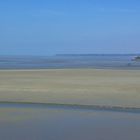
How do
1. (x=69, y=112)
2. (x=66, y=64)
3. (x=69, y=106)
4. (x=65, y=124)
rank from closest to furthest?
(x=65, y=124)
(x=69, y=112)
(x=69, y=106)
(x=66, y=64)

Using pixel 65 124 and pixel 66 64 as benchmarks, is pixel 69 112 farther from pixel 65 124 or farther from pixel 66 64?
pixel 66 64

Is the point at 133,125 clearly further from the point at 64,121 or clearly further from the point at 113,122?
the point at 64,121

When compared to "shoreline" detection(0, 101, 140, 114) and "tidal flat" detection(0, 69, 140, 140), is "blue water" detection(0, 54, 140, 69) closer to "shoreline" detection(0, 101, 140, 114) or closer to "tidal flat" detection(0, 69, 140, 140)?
"tidal flat" detection(0, 69, 140, 140)

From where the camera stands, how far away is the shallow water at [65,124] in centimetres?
1059

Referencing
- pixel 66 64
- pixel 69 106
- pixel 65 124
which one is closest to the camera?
pixel 65 124

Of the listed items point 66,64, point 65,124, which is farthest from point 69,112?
point 66,64

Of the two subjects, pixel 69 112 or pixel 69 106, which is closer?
pixel 69 112

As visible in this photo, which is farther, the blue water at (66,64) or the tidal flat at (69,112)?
the blue water at (66,64)

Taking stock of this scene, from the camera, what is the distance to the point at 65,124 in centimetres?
1238

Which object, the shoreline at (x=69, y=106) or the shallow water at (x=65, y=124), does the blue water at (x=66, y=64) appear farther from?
the shallow water at (x=65, y=124)

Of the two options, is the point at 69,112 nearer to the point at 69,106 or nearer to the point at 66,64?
the point at 69,106

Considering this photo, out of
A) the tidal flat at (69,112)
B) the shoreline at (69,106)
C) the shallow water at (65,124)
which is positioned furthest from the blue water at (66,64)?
the shallow water at (65,124)

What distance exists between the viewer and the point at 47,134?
35.4 ft

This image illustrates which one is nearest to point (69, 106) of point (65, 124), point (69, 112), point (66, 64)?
point (69, 112)
